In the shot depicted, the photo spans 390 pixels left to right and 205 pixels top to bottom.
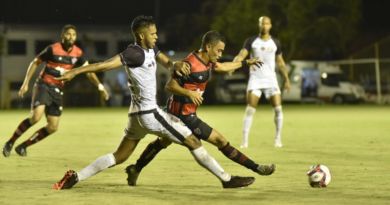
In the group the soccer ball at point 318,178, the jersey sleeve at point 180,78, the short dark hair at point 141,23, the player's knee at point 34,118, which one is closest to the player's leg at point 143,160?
the jersey sleeve at point 180,78

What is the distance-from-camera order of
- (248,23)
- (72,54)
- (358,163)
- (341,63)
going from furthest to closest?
(248,23) < (341,63) < (72,54) < (358,163)

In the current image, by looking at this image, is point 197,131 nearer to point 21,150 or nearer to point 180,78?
point 180,78

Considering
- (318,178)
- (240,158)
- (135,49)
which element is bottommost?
(318,178)


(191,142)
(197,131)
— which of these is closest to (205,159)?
(191,142)

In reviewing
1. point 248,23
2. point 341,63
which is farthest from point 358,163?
point 248,23

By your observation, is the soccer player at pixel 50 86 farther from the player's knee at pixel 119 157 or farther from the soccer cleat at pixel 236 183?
the soccer cleat at pixel 236 183

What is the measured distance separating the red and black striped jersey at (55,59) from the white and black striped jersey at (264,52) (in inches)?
122

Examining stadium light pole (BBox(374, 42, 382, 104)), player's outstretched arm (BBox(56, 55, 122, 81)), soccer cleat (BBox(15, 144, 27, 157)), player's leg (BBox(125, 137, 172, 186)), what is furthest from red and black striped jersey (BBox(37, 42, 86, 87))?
stadium light pole (BBox(374, 42, 382, 104))

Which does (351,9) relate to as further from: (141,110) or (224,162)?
(141,110)

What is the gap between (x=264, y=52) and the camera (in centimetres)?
1561

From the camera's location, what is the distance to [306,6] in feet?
155

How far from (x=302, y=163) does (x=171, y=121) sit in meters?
3.89

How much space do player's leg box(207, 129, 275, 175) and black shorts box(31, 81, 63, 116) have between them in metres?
4.81

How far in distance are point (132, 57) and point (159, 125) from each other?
31.0 inches
